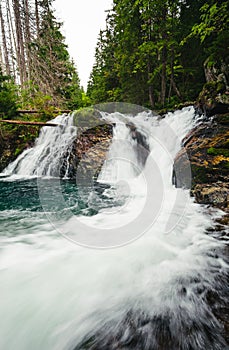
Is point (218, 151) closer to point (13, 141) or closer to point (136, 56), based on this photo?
point (13, 141)

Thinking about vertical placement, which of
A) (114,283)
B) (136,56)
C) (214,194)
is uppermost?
(136,56)

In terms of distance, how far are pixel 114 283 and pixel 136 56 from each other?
15.6 meters

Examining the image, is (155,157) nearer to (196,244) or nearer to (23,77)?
(196,244)

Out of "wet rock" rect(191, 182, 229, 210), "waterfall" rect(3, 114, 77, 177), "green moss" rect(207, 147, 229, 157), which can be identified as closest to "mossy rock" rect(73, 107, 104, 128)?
"waterfall" rect(3, 114, 77, 177)

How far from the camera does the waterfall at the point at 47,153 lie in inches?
325

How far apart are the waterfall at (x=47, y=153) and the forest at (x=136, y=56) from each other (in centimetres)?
252

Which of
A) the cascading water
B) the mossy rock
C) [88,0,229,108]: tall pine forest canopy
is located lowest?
the cascading water

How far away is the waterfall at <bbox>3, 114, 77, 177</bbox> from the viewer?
826 cm

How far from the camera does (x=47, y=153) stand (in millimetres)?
8641

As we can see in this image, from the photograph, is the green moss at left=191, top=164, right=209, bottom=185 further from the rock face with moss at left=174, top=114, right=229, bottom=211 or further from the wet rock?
the wet rock

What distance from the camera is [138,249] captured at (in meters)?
2.80

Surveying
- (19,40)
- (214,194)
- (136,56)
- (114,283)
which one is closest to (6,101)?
(19,40)

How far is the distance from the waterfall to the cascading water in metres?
4.07

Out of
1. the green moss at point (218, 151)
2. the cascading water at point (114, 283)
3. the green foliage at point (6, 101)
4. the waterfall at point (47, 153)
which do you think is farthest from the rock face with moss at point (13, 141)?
the green moss at point (218, 151)
